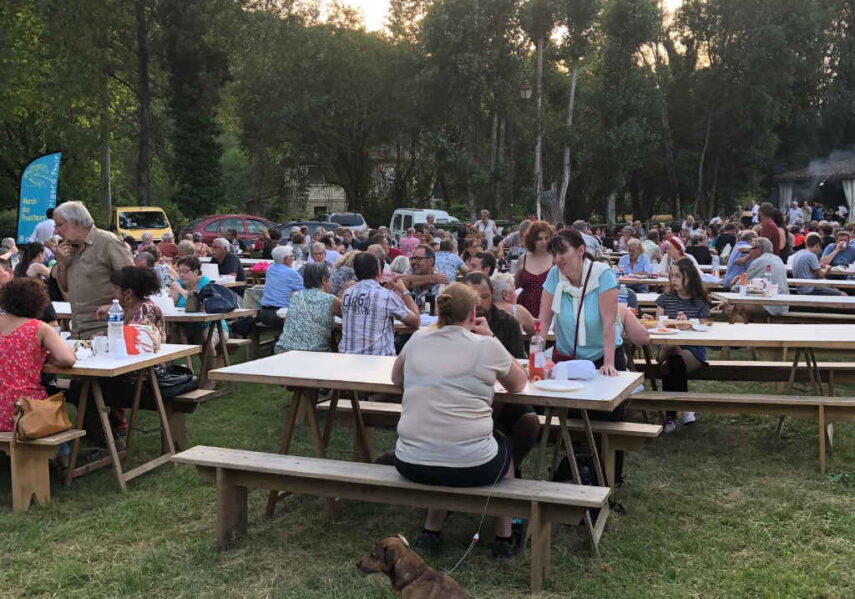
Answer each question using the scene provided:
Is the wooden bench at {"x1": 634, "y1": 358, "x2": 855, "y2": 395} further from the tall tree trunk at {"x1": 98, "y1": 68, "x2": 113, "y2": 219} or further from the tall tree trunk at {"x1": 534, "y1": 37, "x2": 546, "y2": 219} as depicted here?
the tall tree trunk at {"x1": 98, "y1": 68, "x2": 113, "y2": 219}

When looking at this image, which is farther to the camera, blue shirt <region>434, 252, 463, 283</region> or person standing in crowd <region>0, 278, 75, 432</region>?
blue shirt <region>434, 252, 463, 283</region>

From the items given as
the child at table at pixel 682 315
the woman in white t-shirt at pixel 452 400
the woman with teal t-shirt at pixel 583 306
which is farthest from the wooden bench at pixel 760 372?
the woman in white t-shirt at pixel 452 400

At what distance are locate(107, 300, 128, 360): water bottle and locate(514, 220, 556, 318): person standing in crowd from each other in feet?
9.48

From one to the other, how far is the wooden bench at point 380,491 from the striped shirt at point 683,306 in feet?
9.59

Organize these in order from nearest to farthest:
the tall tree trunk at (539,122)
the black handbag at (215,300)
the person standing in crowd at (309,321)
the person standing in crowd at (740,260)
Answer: the person standing in crowd at (309,321) < the black handbag at (215,300) < the person standing in crowd at (740,260) < the tall tree trunk at (539,122)

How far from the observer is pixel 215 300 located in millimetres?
7539

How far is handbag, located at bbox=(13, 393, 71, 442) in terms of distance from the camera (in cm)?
460

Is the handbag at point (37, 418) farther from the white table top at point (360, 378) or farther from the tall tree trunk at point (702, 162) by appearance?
the tall tree trunk at point (702, 162)

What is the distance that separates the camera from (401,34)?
34219 mm

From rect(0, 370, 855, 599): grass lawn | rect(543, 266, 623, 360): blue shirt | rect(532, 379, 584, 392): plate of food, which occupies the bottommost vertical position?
rect(0, 370, 855, 599): grass lawn

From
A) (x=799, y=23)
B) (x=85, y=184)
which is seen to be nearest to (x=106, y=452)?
(x=85, y=184)

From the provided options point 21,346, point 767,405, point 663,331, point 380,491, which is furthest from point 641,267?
point 21,346

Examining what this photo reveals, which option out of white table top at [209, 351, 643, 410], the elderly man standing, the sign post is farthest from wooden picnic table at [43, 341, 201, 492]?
the sign post

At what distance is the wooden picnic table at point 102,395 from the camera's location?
479cm
